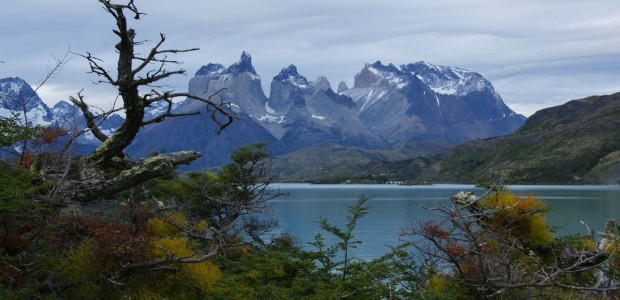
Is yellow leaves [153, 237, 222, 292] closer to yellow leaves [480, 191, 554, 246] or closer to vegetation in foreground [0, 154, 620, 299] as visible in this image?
vegetation in foreground [0, 154, 620, 299]

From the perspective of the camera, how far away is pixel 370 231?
7025 centimetres

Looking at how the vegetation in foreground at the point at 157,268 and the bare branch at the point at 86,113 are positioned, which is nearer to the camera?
the vegetation in foreground at the point at 157,268

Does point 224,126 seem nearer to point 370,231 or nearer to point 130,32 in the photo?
point 130,32

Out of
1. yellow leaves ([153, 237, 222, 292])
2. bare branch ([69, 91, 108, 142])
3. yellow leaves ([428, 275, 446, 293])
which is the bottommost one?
yellow leaves ([428, 275, 446, 293])

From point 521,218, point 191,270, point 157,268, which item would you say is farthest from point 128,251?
point 521,218

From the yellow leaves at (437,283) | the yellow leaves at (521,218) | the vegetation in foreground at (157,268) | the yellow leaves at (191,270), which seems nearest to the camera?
the vegetation in foreground at (157,268)

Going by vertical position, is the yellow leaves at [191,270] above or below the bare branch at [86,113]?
below

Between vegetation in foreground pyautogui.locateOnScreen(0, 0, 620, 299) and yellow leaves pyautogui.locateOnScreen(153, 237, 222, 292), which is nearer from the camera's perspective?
vegetation in foreground pyautogui.locateOnScreen(0, 0, 620, 299)

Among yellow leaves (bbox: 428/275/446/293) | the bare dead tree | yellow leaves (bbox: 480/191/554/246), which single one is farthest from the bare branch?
yellow leaves (bbox: 480/191/554/246)

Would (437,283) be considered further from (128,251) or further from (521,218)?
(128,251)

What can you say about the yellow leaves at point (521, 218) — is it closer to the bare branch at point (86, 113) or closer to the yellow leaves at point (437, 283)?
the yellow leaves at point (437, 283)

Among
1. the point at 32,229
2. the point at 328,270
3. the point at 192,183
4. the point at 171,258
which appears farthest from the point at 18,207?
the point at 192,183

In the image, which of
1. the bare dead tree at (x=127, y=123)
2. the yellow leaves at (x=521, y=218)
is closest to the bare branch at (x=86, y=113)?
the bare dead tree at (x=127, y=123)

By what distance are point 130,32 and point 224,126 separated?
100 inches
